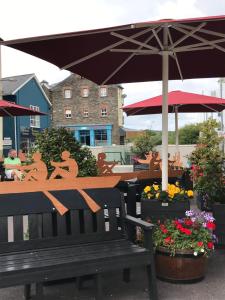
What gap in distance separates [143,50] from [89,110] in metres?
48.7

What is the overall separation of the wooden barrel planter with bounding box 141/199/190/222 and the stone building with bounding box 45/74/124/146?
46.3m

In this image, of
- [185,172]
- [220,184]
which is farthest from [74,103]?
[220,184]

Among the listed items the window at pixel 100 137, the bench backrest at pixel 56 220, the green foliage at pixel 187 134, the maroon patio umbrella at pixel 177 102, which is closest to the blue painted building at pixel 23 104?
the window at pixel 100 137

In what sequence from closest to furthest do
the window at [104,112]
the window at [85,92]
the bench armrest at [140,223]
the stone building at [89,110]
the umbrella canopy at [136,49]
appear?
1. the umbrella canopy at [136,49]
2. the bench armrest at [140,223]
3. the stone building at [89,110]
4. the window at [104,112]
5. the window at [85,92]

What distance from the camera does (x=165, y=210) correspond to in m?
4.56

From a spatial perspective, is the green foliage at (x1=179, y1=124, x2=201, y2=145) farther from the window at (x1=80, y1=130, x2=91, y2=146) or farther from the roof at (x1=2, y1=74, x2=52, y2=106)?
the roof at (x1=2, y1=74, x2=52, y2=106)

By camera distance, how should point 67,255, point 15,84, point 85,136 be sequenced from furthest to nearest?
point 85,136 < point 15,84 < point 67,255

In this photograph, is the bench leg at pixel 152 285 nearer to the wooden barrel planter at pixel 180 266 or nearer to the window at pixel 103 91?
the wooden barrel planter at pixel 180 266

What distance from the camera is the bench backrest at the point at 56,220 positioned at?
3867mm

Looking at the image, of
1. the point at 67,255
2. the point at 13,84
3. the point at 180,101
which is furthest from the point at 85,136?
the point at 67,255

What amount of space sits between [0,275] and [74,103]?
169 feet

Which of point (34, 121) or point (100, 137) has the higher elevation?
point (34, 121)

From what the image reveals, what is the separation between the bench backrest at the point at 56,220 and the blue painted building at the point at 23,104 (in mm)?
31071

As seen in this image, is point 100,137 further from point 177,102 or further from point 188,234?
point 188,234
